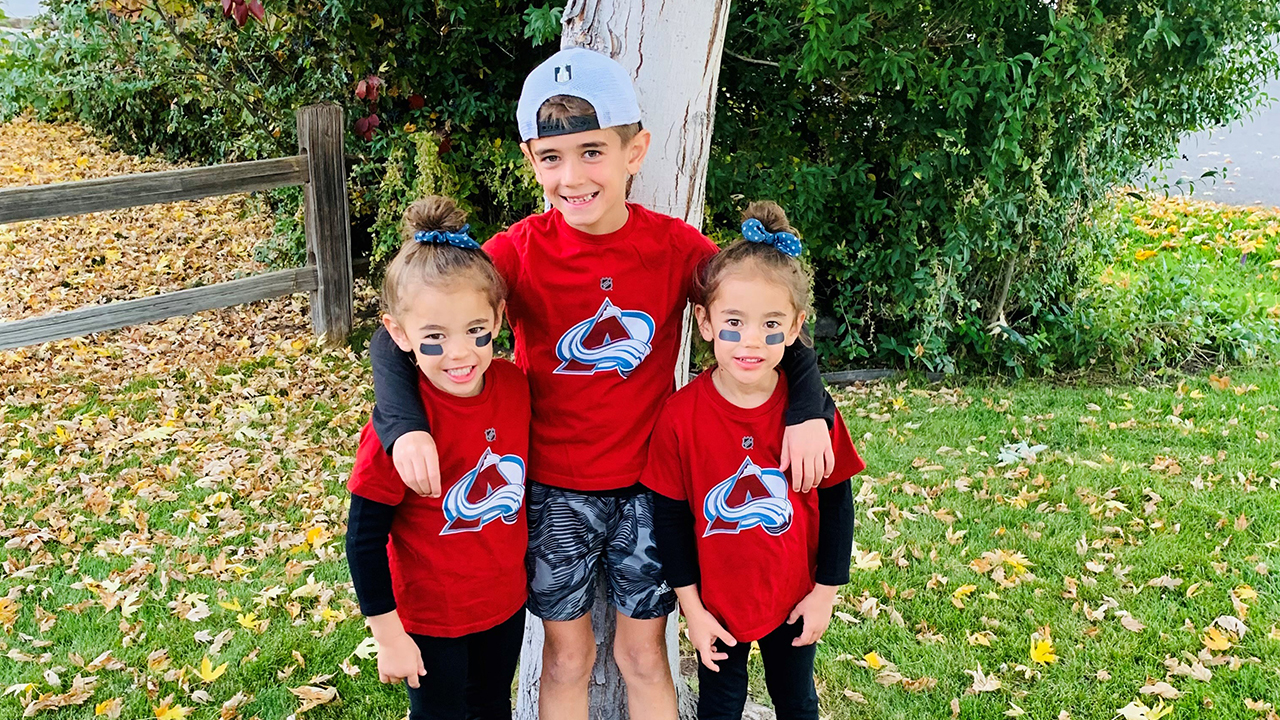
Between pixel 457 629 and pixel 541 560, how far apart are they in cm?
27

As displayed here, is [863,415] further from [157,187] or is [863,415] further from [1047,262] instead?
[157,187]

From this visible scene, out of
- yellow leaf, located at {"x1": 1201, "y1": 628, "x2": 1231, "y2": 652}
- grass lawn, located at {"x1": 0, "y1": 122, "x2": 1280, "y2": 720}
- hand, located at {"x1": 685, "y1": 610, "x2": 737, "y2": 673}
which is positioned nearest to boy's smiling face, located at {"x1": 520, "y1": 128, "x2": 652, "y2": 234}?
hand, located at {"x1": 685, "y1": 610, "x2": 737, "y2": 673}

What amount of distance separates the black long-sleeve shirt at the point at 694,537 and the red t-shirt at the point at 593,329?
0.44ft

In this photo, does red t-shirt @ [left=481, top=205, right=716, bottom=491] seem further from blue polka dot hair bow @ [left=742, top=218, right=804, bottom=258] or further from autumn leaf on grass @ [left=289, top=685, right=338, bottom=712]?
autumn leaf on grass @ [left=289, top=685, right=338, bottom=712]

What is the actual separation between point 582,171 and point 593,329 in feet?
1.23

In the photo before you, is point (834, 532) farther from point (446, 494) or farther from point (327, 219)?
point (327, 219)

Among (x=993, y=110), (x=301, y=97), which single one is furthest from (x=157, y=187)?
(x=993, y=110)

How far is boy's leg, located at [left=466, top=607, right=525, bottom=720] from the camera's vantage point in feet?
8.20

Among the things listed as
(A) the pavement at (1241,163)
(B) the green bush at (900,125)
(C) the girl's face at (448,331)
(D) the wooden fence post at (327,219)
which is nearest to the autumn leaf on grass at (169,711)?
(C) the girl's face at (448,331)

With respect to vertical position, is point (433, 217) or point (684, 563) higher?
point (433, 217)

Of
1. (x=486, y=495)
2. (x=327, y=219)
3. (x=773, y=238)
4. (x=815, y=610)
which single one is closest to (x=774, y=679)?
(x=815, y=610)

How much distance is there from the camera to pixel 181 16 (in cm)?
719

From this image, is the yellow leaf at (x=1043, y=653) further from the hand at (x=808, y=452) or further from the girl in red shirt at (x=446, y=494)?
the girl in red shirt at (x=446, y=494)

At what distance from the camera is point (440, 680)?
2438mm
